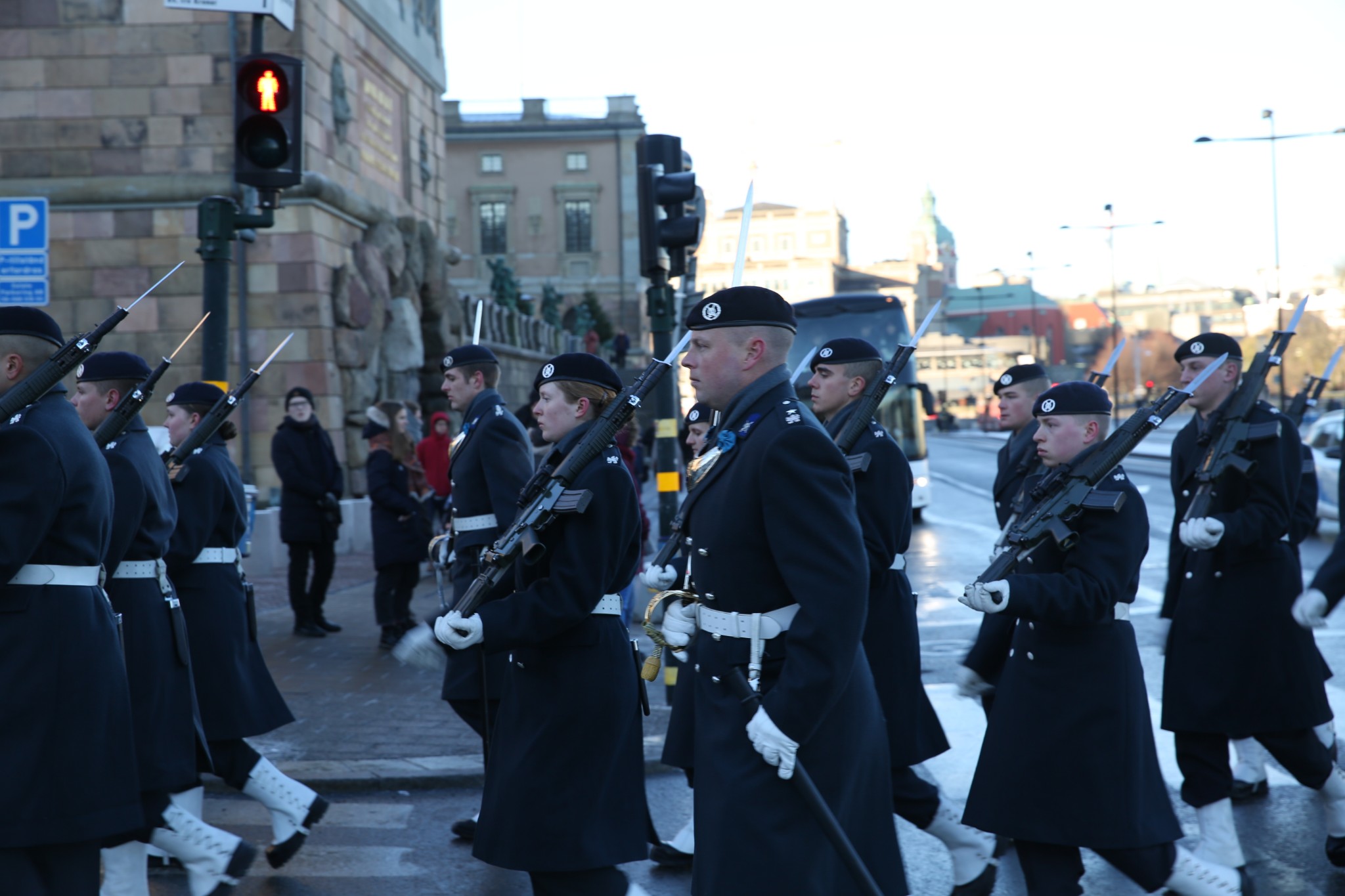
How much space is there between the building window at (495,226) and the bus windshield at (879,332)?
48357 millimetres

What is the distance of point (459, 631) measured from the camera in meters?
3.79

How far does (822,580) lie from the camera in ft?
9.96

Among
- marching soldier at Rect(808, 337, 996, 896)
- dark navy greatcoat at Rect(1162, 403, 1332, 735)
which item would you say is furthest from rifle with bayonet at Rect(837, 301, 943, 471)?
dark navy greatcoat at Rect(1162, 403, 1332, 735)

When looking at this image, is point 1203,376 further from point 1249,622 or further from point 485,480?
point 485,480

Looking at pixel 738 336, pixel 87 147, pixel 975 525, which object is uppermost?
pixel 87 147

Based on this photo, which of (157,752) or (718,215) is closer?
(157,752)

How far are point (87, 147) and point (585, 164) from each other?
52.5 meters

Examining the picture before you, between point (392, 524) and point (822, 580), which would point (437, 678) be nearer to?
point (392, 524)

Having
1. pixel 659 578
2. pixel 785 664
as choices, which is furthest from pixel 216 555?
pixel 785 664

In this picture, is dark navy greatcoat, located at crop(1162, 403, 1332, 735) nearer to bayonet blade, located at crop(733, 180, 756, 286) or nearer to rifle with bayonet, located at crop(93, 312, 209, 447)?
bayonet blade, located at crop(733, 180, 756, 286)

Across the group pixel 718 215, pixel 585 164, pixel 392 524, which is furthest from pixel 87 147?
pixel 718 215

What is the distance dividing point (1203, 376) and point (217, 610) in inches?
154

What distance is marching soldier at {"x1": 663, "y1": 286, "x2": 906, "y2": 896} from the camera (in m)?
3.04

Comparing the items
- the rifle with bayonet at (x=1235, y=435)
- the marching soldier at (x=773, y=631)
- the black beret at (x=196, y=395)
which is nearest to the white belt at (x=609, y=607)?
the marching soldier at (x=773, y=631)
